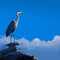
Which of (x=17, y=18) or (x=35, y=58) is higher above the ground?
(x=17, y=18)

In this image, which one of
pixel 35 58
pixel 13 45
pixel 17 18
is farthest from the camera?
pixel 17 18

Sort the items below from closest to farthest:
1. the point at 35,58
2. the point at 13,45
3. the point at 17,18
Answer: the point at 35,58 → the point at 13,45 → the point at 17,18

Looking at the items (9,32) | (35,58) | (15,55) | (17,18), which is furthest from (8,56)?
(17,18)

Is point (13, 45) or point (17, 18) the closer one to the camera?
point (13, 45)

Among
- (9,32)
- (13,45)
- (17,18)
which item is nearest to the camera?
(13,45)

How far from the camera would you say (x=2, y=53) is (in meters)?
20.1

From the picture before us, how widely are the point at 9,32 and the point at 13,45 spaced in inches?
148

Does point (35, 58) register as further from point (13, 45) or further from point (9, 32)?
point (9, 32)

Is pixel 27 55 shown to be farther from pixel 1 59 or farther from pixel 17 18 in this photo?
pixel 17 18

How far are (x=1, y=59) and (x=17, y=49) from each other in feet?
4.12

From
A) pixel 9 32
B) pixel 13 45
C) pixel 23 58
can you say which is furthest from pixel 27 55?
pixel 9 32

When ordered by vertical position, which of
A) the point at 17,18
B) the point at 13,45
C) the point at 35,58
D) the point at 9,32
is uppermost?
the point at 17,18

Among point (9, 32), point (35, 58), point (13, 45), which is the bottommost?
point (35, 58)

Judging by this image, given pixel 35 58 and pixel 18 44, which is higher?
pixel 18 44
